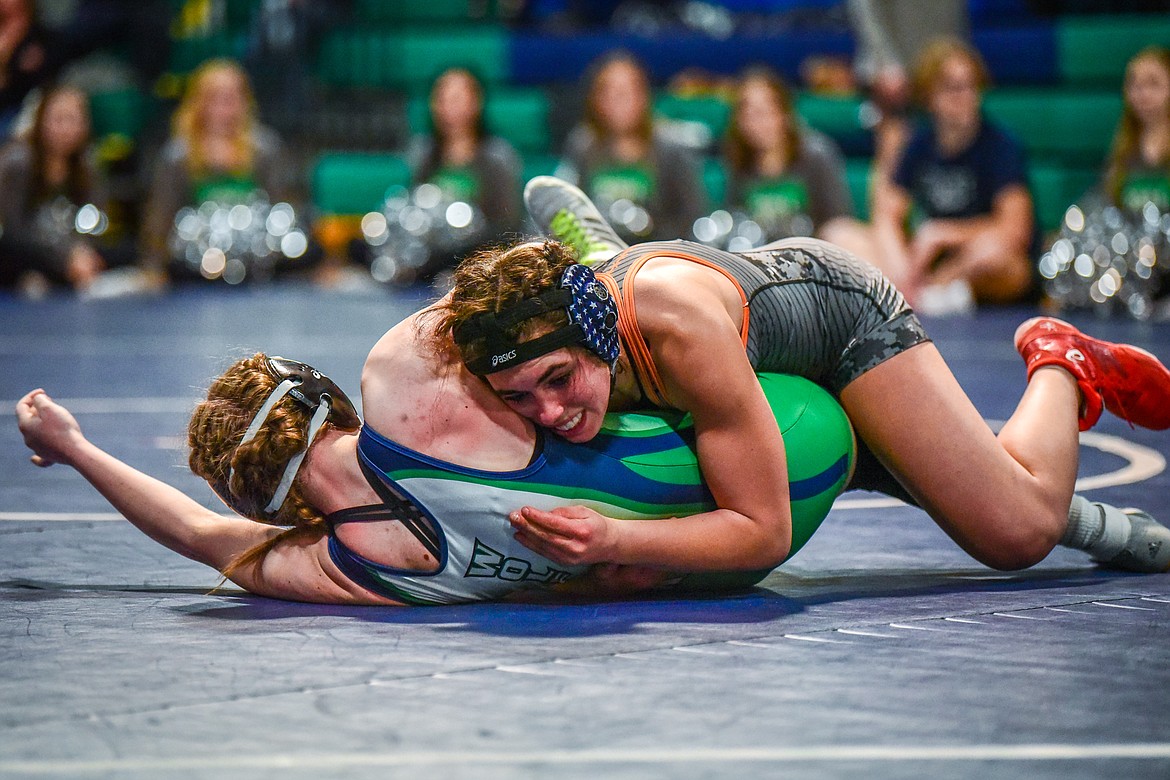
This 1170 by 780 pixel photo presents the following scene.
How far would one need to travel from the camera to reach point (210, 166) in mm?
9609

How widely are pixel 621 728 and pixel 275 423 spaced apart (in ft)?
3.07

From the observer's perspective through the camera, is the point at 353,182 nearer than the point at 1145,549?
No

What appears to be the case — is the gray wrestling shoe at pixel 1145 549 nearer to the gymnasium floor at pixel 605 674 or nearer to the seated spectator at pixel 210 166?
the gymnasium floor at pixel 605 674

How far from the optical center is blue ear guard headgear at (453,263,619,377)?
7.89 feet

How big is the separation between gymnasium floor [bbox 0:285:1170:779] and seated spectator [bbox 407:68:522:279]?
19.3 feet

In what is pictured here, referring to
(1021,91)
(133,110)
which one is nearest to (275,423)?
(1021,91)

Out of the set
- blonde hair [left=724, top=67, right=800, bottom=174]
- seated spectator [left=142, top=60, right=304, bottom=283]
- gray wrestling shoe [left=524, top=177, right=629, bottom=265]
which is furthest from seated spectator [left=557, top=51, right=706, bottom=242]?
gray wrestling shoe [left=524, top=177, right=629, bottom=265]

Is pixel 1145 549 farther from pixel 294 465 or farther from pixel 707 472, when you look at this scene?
pixel 294 465

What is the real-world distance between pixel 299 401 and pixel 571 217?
105 cm

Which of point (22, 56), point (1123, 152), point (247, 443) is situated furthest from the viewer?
point (22, 56)

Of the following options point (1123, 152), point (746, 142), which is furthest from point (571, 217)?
point (746, 142)

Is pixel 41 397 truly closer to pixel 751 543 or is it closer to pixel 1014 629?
pixel 751 543

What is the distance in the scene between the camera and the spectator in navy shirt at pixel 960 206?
810 centimetres

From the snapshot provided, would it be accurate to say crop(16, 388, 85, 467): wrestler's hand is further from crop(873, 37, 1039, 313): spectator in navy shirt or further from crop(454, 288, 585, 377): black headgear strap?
crop(873, 37, 1039, 313): spectator in navy shirt
